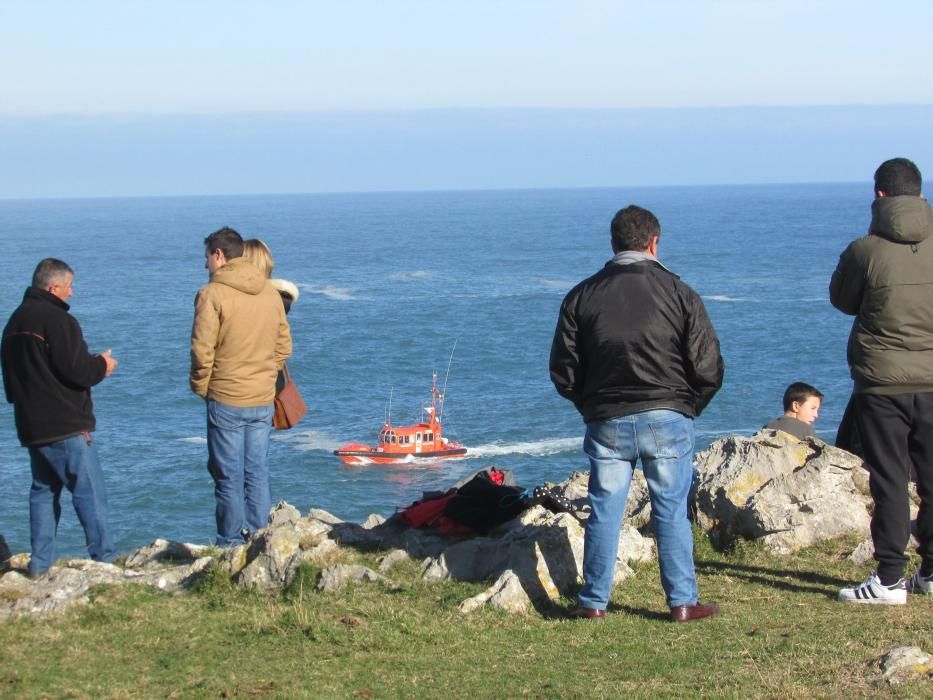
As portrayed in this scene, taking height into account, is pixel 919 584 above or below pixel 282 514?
above

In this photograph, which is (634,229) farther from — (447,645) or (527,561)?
(447,645)

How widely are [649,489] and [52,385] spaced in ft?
14.2

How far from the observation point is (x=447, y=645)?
668 centimetres

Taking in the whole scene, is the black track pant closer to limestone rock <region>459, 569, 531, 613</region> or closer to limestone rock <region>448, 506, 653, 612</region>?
limestone rock <region>448, 506, 653, 612</region>

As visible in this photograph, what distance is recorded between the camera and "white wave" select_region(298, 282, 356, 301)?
105019 mm

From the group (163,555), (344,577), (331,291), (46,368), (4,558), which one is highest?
(46,368)

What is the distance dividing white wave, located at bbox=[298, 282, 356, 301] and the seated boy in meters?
94.2

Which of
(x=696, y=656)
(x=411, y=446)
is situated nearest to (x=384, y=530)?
(x=696, y=656)

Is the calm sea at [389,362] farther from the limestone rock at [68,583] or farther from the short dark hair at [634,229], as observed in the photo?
the short dark hair at [634,229]

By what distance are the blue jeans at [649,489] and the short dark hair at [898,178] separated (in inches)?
71.2

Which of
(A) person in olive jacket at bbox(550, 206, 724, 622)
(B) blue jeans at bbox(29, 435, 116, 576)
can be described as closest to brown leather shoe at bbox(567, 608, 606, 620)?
(A) person in olive jacket at bbox(550, 206, 724, 622)

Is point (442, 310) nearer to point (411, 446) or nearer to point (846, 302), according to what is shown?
point (411, 446)

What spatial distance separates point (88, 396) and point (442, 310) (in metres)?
86.3

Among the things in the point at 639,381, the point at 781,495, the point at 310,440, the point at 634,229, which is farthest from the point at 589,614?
the point at 310,440
